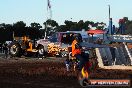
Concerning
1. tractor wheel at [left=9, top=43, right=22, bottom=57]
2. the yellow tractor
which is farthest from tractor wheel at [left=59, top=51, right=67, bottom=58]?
tractor wheel at [left=9, top=43, right=22, bottom=57]

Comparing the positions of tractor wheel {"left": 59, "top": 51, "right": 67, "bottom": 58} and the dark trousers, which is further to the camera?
tractor wheel {"left": 59, "top": 51, "right": 67, "bottom": 58}

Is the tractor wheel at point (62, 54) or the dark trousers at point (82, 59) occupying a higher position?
the dark trousers at point (82, 59)

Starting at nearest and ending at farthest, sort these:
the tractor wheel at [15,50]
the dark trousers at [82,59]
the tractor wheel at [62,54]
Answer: the dark trousers at [82,59] → the tractor wheel at [15,50] → the tractor wheel at [62,54]

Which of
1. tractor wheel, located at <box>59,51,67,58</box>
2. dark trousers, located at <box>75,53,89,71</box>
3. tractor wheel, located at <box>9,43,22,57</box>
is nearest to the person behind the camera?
dark trousers, located at <box>75,53,89,71</box>

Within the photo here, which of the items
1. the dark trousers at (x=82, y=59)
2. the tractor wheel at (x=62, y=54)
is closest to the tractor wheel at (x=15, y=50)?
the tractor wheel at (x=62, y=54)

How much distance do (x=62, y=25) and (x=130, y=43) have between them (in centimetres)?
9468

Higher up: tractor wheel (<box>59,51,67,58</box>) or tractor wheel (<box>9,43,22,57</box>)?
tractor wheel (<box>9,43,22,57</box>)

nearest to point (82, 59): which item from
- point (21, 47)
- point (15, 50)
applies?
point (15, 50)

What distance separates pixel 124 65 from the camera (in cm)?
2198

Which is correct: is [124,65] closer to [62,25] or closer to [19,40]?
[19,40]

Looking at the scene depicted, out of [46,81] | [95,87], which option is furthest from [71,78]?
[95,87]

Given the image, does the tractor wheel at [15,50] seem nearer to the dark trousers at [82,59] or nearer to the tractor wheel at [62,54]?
the tractor wheel at [62,54]

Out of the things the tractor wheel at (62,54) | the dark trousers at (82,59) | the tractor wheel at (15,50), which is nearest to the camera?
the dark trousers at (82,59)

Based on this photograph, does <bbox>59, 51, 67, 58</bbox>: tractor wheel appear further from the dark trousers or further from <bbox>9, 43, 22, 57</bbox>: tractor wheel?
the dark trousers
